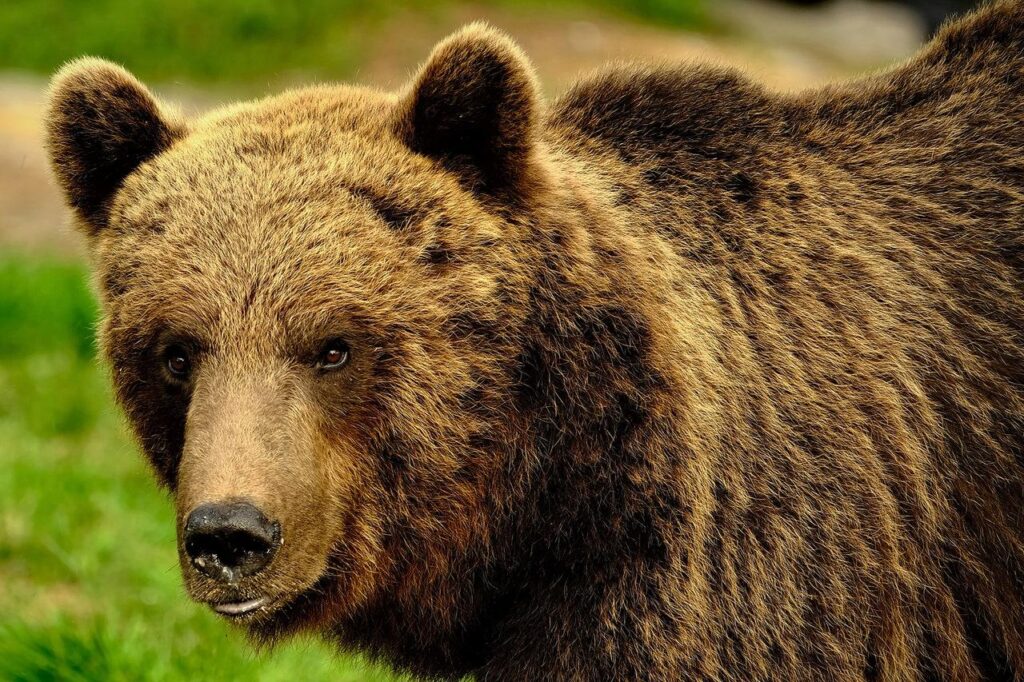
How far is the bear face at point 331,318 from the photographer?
332cm

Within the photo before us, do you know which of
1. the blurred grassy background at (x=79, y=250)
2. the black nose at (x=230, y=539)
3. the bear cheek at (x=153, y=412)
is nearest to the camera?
the black nose at (x=230, y=539)

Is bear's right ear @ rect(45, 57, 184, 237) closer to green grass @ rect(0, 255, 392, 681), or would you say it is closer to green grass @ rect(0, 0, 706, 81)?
green grass @ rect(0, 255, 392, 681)

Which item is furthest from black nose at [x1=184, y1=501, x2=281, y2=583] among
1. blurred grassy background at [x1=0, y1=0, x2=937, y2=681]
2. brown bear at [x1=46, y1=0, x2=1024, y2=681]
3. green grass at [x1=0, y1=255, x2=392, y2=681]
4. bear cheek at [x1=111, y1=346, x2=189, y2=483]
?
blurred grassy background at [x1=0, y1=0, x2=937, y2=681]

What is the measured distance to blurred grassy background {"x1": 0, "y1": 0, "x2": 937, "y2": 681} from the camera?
16.5 ft

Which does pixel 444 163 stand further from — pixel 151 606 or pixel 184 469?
pixel 151 606

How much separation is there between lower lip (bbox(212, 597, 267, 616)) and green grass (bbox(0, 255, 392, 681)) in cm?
54

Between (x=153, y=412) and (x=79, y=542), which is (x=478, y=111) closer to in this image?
(x=153, y=412)

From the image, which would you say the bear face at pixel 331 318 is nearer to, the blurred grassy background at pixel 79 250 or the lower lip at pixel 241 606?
the lower lip at pixel 241 606

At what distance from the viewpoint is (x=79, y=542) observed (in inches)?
249

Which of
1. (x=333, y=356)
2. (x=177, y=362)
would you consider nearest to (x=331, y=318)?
(x=333, y=356)

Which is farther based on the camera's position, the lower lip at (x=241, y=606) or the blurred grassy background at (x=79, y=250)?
the blurred grassy background at (x=79, y=250)

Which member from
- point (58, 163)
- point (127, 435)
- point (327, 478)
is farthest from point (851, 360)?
point (58, 163)

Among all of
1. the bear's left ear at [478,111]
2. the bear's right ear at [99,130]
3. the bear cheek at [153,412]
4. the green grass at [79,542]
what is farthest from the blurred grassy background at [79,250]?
the bear's left ear at [478,111]

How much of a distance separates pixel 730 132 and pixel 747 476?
1158mm
